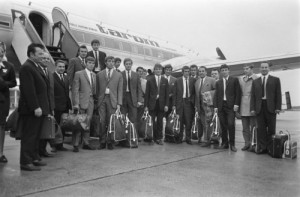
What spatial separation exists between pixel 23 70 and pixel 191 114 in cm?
384

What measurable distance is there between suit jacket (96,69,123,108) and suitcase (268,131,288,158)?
289cm

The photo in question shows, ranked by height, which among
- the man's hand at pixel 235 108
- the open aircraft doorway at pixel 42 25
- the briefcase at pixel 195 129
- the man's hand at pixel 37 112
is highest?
the open aircraft doorway at pixel 42 25

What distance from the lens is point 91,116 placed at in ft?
19.2

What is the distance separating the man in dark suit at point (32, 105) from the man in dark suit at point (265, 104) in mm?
3733

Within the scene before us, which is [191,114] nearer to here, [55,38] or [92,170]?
[92,170]

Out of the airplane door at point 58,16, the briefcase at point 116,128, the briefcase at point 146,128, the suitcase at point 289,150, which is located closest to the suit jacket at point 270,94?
the suitcase at point 289,150

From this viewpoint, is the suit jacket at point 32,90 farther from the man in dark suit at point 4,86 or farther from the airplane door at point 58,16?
the airplane door at point 58,16

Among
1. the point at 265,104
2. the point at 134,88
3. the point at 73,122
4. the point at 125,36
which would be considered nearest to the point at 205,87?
the point at 265,104

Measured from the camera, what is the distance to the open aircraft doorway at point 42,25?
9812 mm

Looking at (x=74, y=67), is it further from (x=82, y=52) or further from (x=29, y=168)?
(x=29, y=168)

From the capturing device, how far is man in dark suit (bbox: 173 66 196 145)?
22.3ft

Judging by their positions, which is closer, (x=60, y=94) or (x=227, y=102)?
→ (x=60, y=94)

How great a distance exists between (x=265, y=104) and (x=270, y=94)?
0.21 metres

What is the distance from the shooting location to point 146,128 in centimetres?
638
